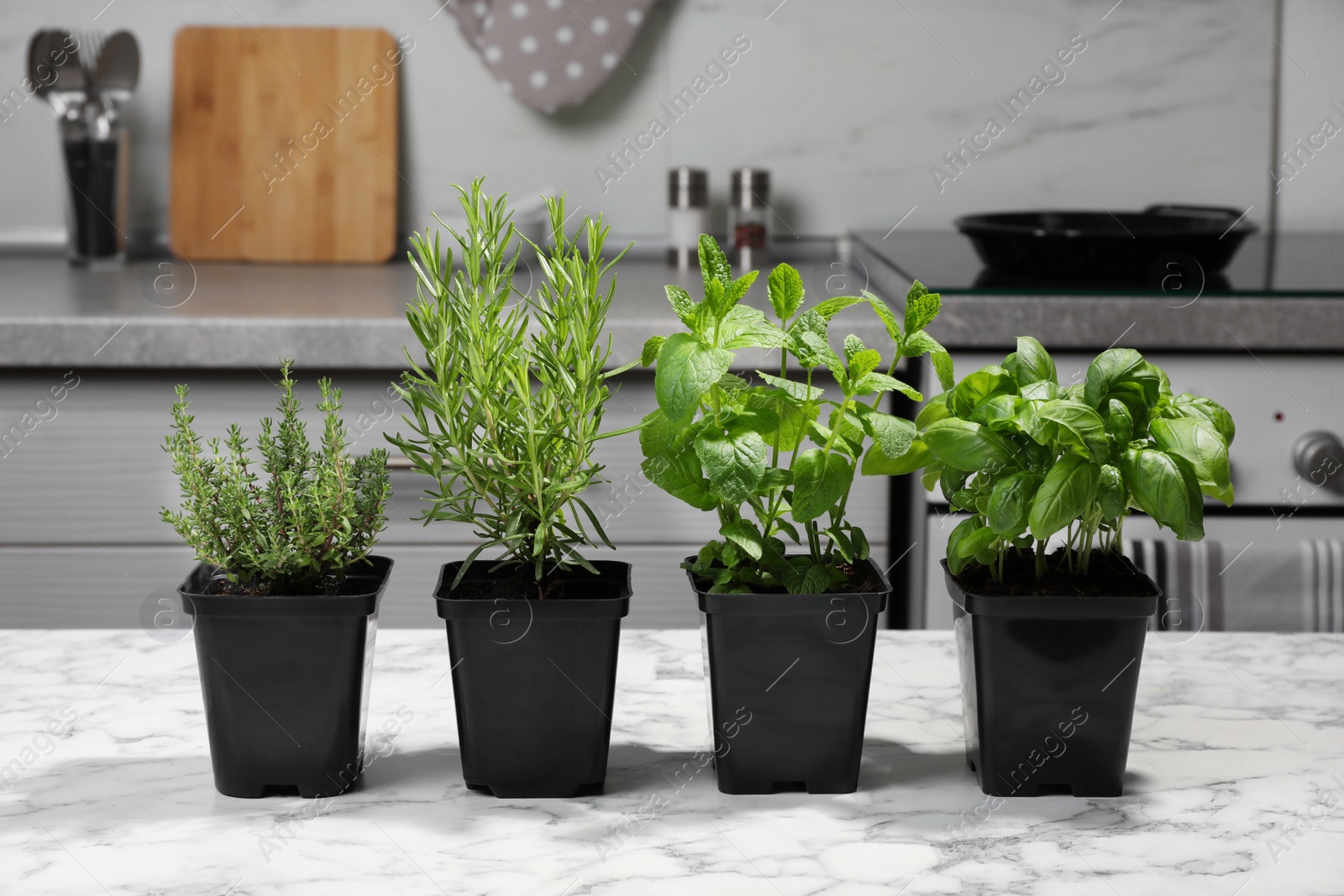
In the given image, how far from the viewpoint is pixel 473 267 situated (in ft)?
1.83

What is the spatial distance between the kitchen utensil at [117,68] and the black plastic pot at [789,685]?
1757 millimetres

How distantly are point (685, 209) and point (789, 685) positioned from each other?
1.53 meters

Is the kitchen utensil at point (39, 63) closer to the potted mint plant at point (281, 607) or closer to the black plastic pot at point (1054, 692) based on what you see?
the potted mint plant at point (281, 607)

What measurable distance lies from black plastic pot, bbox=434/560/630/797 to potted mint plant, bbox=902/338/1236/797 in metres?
0.17

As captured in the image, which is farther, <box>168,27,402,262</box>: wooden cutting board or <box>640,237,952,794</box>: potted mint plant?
<box>168,27,402,262</box>: wooden cutting board

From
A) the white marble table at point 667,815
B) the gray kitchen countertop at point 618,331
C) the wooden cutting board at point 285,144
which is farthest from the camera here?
the wooden cutting board at point 285,144

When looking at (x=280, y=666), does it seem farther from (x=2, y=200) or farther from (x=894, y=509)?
(x=2, y=200)

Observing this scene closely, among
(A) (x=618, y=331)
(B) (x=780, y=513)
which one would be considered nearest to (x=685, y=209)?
(A) (x=618, y=331)

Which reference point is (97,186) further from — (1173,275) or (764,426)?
(764,426)

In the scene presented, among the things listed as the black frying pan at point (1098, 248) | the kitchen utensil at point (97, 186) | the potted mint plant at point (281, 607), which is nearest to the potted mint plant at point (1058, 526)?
the potted mint plant at point (281, 607)

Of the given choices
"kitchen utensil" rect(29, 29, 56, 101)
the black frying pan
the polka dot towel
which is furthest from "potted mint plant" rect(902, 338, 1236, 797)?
"kitchen utensil" rect(29, 29, 56, 101)

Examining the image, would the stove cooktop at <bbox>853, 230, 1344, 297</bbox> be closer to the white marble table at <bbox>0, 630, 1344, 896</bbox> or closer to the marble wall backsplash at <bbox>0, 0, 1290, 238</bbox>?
the marble wall backsplash at <bbox>0, 0, 1290, 238</bbox>

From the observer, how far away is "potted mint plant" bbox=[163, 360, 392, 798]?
0.55 metres

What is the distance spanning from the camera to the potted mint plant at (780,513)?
1.80ft
